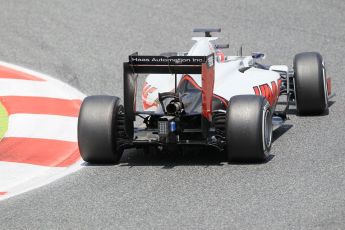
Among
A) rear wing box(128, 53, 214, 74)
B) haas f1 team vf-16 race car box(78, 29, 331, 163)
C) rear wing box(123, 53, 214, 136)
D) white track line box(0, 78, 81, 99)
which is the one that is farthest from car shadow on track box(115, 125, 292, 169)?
white track line box(0, 78, 81, 99)

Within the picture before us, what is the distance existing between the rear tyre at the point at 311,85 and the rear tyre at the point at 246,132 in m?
2.50

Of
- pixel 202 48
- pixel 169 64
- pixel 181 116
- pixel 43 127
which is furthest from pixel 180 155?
pixel 43 127

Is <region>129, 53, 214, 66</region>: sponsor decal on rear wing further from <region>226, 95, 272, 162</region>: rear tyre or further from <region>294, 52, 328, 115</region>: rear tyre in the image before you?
<region>294, 52, 328, 115</region>: rear tyre

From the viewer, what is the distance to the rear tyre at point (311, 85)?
1290cm

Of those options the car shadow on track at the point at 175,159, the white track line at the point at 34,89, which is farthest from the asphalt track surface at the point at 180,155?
the white track line at the point at 34,89

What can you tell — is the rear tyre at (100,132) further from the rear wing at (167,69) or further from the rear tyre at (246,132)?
the rear tyre at (246,132)

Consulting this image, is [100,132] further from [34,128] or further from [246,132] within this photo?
[34,128]

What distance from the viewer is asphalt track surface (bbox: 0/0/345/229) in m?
8.75

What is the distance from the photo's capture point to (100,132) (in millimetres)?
10750

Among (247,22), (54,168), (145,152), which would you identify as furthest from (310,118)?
(247,22)

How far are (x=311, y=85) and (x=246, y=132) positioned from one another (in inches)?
110

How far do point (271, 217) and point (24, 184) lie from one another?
3.02 m

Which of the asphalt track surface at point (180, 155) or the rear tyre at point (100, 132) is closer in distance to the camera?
the asphalt track surface at point (180, 155)

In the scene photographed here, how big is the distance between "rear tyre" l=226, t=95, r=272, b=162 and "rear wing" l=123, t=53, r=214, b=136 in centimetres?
30
